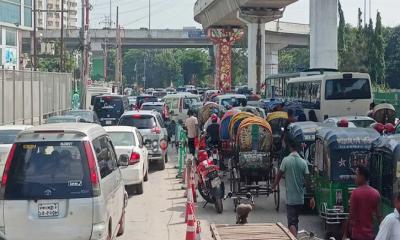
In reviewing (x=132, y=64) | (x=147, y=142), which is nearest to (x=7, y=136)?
(x=147, y=142)

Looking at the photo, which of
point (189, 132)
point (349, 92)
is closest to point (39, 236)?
point (189, 132)

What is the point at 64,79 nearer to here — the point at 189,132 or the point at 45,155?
the point at 189,132

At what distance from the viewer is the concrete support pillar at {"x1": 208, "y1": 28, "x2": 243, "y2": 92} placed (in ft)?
269

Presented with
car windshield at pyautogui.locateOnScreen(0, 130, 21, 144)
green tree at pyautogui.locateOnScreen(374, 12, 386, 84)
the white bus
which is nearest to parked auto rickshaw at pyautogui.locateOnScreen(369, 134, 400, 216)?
car windshield at pyautogui.locateOnScreen(0, 130, 21, 144)

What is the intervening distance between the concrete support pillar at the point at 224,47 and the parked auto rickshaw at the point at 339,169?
68.2m

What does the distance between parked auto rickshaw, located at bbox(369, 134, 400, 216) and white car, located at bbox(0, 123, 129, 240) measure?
3649mm

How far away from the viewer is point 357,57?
82.5 meters

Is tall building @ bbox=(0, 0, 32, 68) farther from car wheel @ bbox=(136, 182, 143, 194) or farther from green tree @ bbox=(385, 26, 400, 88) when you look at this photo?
car wheel @ bbox=(136, 182, 143, 194)

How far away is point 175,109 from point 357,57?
48638mm

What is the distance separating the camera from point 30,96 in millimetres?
33125

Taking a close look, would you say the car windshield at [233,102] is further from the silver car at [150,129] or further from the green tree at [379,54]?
the green tree at [379,54]

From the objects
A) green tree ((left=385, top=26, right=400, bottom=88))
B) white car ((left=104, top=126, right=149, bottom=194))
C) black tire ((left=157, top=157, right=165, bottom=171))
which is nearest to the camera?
white car ((left=104, top=126, right=149, bottom=194))

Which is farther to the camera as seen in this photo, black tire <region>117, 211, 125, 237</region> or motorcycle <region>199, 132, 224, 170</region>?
motorcycle <region>199, 132, 224, 170</region>

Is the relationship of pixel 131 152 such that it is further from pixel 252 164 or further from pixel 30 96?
pixel 30 96
